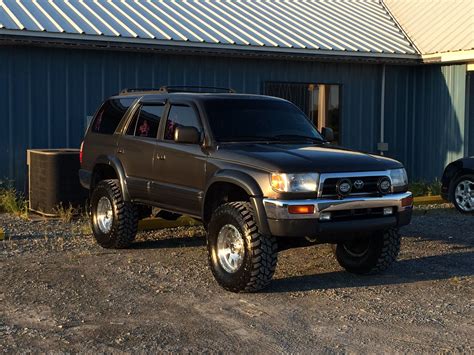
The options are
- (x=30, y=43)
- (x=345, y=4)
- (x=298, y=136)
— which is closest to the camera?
(x=298, y=136)

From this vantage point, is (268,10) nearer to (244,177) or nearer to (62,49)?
(62,49)

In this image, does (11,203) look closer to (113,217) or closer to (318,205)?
(113,217)

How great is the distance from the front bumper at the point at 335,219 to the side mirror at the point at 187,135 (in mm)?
1225

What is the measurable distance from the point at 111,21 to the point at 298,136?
744 cm

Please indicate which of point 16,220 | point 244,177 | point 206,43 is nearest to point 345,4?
point 206,43

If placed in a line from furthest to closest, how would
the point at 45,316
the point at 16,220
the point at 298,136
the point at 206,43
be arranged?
the point at 206,43, the point at 16,220, the point at 298,136, the point at 45,316

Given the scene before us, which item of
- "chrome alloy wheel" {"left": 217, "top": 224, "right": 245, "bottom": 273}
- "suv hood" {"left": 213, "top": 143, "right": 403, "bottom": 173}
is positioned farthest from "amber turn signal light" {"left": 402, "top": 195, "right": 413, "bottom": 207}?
"chrome alloy wheel" {"left": 217, "top": 224, "right": 245, "bottom": 273}

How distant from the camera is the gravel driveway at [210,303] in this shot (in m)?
5.51

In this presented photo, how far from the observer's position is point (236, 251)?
711cm

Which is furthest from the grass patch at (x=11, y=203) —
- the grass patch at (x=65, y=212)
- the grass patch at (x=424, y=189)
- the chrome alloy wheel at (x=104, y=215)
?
the grass patch at (x=424, y=189)

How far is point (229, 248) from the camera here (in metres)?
7.21

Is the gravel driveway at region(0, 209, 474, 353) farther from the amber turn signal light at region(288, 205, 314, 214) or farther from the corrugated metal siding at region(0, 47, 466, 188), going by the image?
the corrugated metal siding at region(0, 47, 466, 188)

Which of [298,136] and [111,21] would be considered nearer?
[298,136]

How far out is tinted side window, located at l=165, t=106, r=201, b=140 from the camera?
8008 mm
